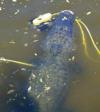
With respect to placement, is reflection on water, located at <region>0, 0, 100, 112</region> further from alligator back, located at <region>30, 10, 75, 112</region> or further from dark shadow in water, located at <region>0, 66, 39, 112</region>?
alligator back, located at <region>30, 10, 75, 112</region>

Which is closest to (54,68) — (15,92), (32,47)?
(15,92)

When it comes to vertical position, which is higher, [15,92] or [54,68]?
[54,68]

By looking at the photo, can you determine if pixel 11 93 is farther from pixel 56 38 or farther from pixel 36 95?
pixel 56 38

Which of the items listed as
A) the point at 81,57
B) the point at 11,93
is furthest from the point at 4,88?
the point at 81,57

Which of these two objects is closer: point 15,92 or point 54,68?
point 15,92

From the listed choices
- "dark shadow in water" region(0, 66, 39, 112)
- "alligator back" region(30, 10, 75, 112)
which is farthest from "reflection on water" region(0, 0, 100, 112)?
"alligator back" region(30, 10, 75, 112)

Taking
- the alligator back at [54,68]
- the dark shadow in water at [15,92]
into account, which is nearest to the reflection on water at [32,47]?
Result: the dark shadow in water at [15,92]

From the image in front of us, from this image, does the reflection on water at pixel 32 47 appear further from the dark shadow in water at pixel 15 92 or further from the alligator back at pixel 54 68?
the alligator back at pixel 54 68

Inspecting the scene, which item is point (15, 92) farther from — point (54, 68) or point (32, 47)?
point (32, 47)
